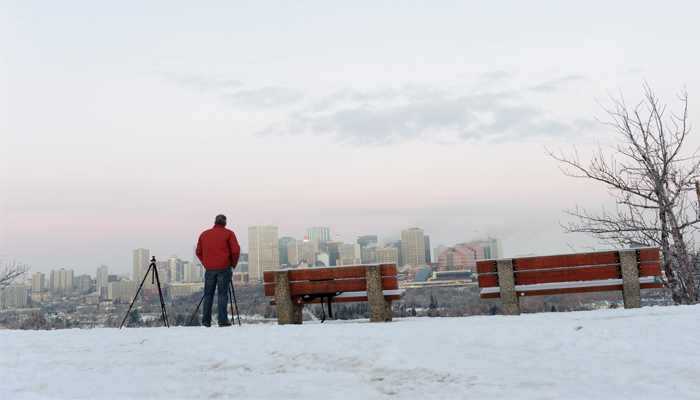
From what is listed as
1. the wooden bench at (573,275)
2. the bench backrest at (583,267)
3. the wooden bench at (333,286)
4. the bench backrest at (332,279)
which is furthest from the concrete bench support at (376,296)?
the bench backrest at (583,267)

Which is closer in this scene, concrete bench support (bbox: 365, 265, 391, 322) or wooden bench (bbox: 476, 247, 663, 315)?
wooden bench (bbox: 476, 247, 663, 315)

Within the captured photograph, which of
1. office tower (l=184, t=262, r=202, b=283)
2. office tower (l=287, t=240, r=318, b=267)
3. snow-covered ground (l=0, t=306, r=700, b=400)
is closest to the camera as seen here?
snow-covered ground (l=0, t=306, r=700, b=400)

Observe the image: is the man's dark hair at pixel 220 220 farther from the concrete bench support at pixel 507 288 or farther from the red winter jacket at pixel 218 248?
the concrete bench support at pixel 507 288

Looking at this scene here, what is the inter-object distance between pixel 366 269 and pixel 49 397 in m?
5.70

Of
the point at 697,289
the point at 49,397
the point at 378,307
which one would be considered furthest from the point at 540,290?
the point at 49,397

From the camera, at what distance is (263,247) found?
151000 millimetres

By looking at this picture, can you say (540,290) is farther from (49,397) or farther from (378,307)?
(49,397)

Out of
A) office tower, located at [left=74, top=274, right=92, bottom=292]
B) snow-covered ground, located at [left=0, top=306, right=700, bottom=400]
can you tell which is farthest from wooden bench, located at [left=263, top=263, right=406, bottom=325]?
office tower, located at [left=74, top=274, right=92, bottom=292]

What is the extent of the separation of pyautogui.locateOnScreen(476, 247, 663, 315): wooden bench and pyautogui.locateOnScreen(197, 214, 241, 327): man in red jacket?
4.74 m

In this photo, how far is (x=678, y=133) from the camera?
36.3ft

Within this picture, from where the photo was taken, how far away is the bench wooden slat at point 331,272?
8539 mm

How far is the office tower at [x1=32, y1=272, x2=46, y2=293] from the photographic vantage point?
130m

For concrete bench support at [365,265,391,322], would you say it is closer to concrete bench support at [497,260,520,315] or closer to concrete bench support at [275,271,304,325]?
concrete bench support at [275,271,304,325]

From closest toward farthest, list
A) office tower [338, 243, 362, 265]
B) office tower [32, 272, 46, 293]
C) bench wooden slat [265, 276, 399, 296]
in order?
bench wooden slat [265, 276, 399, 296]
office tower [32, 272, 46, 293]
office tower [338, 243, 362, 265]
